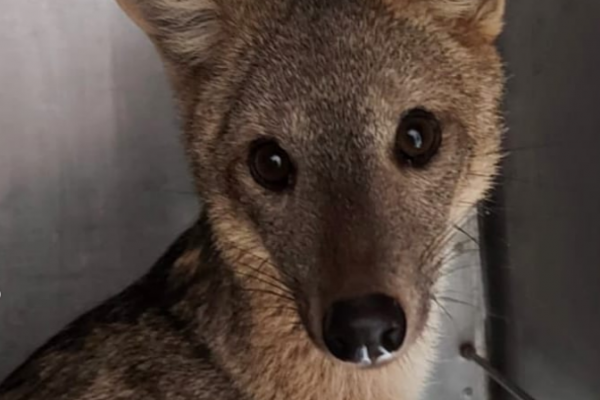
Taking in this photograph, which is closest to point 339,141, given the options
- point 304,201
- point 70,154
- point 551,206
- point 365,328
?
point 304,201

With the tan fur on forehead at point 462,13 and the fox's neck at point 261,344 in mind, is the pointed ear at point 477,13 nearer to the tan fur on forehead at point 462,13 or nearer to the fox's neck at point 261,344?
the tan fur on forehead at point 462,13

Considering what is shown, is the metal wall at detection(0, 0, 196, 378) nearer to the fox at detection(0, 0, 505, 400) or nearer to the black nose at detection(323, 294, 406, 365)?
the fox at detection(0, 0, 505, 400)

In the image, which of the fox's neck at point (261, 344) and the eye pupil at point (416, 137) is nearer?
the eye pupil at point (416, 137)

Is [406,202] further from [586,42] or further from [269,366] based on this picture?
[586,42]

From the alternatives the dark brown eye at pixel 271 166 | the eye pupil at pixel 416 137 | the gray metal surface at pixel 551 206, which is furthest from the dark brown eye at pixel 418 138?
the gray metal surface at pixel 551 206

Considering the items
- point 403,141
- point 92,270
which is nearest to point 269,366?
point 403,141

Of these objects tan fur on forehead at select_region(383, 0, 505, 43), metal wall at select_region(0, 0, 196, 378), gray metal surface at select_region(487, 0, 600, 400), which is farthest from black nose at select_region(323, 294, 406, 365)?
metal wall at select_region(0, 0, 196, 378)

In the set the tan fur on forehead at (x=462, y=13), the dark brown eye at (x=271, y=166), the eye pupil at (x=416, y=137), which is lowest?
the dark brown eye at (x=271, y=166)
